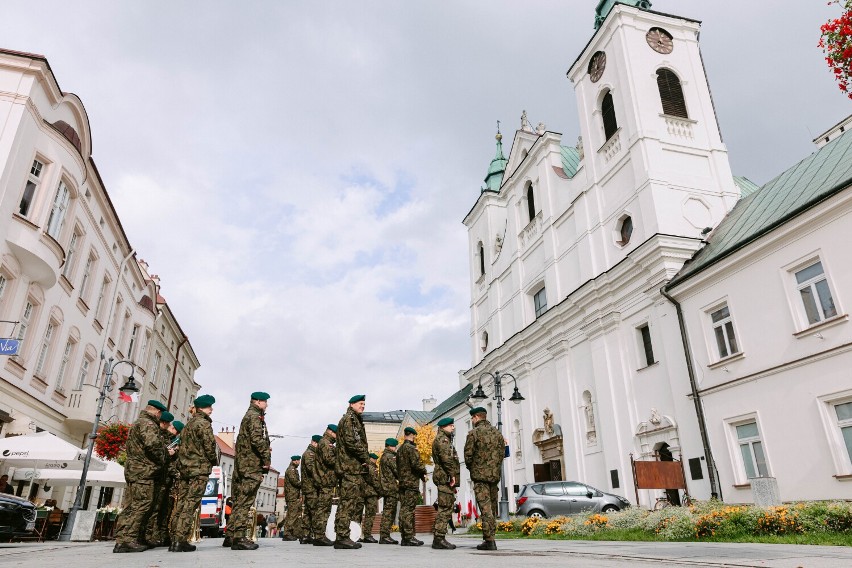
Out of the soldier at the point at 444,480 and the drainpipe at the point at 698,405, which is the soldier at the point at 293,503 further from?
the drainpipe at the point at 698,405

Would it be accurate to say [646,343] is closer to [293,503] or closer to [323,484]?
[293,503]

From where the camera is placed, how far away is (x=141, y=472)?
28.5 ft

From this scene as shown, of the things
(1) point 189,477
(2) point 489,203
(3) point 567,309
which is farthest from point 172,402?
(1) point 189,477

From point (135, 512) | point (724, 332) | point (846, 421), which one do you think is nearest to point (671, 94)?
point (724, 332)

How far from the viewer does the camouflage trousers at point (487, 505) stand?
8.56m

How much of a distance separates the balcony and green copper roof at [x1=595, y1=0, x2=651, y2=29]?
24093 millimetres

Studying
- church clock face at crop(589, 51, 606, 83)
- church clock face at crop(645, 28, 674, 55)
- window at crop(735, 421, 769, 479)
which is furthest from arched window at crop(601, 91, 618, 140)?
window at crop(735, 421, 769, 479)

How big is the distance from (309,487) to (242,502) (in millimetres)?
2978

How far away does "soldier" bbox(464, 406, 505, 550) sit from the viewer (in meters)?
8.63

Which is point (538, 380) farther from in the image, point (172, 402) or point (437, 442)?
point (172, 402)

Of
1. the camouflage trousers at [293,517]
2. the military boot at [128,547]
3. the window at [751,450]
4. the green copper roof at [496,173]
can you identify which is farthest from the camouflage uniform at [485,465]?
the green copper roof at [496,173]

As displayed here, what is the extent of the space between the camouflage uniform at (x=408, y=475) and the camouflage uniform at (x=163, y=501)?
4308mm

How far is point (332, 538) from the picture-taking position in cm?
1080

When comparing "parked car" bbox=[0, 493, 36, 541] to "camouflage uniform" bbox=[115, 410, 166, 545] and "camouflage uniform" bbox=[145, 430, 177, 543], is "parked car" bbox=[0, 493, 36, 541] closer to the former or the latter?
"camouflage uniform" bbox=[145, 430, 177, 543]
